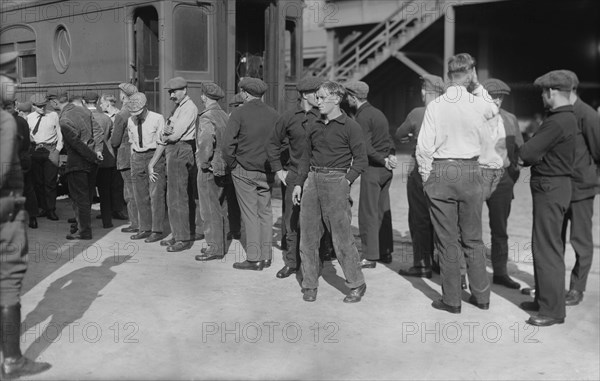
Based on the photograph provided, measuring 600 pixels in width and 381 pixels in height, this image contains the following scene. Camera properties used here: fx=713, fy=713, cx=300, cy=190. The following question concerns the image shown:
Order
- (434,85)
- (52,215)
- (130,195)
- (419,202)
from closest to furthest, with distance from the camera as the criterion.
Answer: (434,85) < (419,202) < (130,195) < (52,215)

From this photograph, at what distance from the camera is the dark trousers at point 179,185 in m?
7.96

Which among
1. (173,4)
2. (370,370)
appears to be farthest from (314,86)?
(173,4)

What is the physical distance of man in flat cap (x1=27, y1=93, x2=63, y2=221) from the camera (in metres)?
10.0

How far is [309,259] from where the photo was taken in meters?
6.21

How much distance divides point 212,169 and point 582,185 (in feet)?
12.0

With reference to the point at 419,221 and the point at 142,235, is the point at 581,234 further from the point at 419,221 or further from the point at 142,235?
the point at 142,235

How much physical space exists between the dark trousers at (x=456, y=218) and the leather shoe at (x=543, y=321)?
0.47 meters

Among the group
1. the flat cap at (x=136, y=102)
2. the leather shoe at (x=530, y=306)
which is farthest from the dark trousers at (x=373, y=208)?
the flat cap at (x=136, y=102)

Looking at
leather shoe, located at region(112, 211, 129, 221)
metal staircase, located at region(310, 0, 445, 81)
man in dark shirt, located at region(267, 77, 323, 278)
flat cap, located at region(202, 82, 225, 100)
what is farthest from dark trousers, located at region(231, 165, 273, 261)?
metal staircase, located at region(310, 0, 445, 81)

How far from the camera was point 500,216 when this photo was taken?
22.5ft

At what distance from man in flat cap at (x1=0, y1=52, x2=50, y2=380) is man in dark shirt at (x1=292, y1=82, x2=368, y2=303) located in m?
2.51

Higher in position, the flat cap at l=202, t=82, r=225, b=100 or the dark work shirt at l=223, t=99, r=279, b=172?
the flat cap at l=202, t=82, r=225, b=100

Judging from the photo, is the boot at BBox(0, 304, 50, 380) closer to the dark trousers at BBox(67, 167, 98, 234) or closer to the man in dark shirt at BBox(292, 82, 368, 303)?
the man in dark shirt at BBox(292, 82, 368, 303)

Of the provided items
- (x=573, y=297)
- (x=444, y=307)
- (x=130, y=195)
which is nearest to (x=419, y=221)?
(x=444, y=307)
